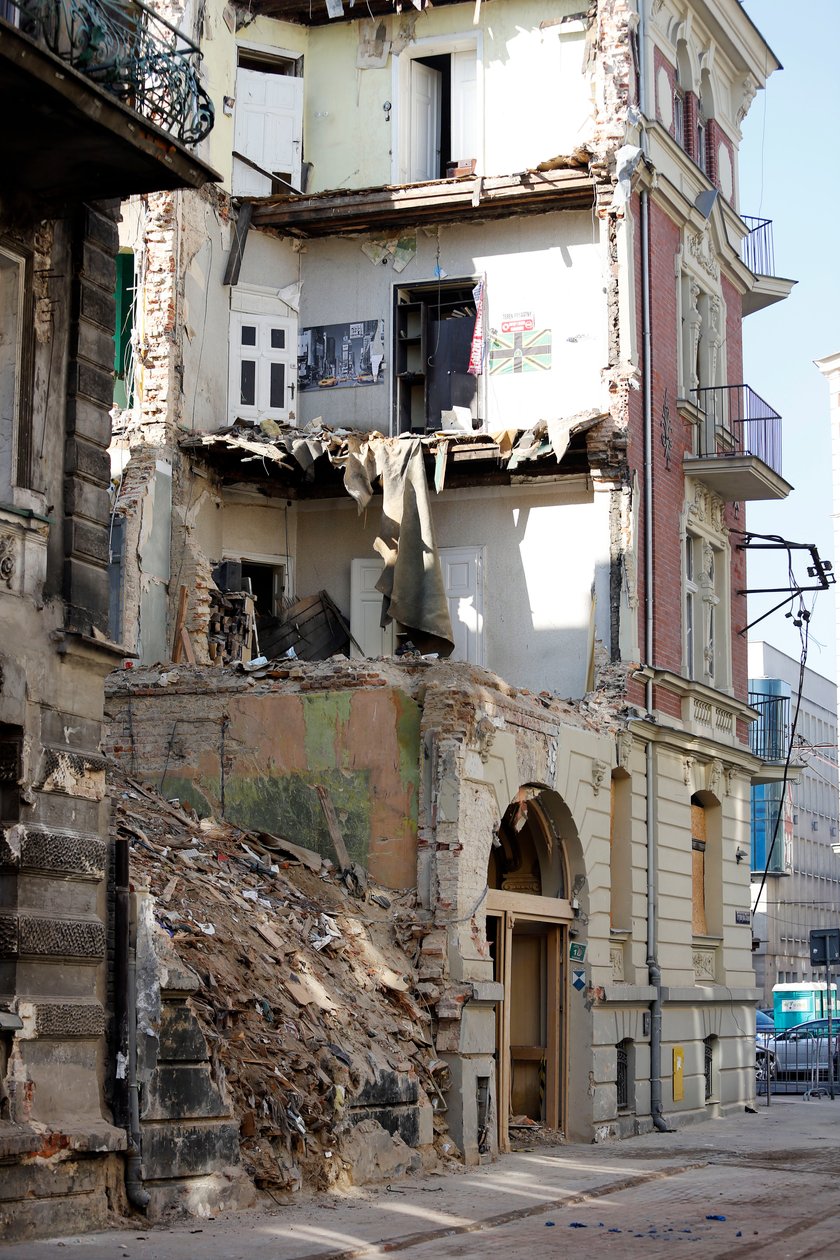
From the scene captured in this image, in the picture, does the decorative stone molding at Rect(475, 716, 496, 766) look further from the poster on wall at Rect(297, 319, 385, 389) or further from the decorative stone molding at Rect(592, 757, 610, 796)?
the poster on wall at Rect(297, 319, 385, 389)

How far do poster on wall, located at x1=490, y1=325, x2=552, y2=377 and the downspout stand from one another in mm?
1414

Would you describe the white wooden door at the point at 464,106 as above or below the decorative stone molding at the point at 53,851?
above

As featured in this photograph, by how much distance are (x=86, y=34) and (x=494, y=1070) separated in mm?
10954

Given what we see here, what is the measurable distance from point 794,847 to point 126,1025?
63891mm

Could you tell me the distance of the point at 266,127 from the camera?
25.8 meters

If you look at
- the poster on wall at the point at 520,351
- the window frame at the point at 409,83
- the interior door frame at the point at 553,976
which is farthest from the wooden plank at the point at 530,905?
the window frame at the point at 409,83

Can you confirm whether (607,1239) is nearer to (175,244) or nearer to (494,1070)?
(494,1070)

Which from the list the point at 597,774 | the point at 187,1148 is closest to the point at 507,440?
the point at 597,774

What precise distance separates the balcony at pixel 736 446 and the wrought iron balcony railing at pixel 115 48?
46.7ft

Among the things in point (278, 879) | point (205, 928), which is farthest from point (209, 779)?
point (205, 928)

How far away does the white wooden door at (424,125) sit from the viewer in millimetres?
26156

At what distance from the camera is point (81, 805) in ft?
41.0

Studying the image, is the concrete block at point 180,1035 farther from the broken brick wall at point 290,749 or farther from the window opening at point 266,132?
the window opening at point 266,132

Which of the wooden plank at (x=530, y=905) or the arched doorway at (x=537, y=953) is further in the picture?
the arched doorway at (x=537, y=953)
